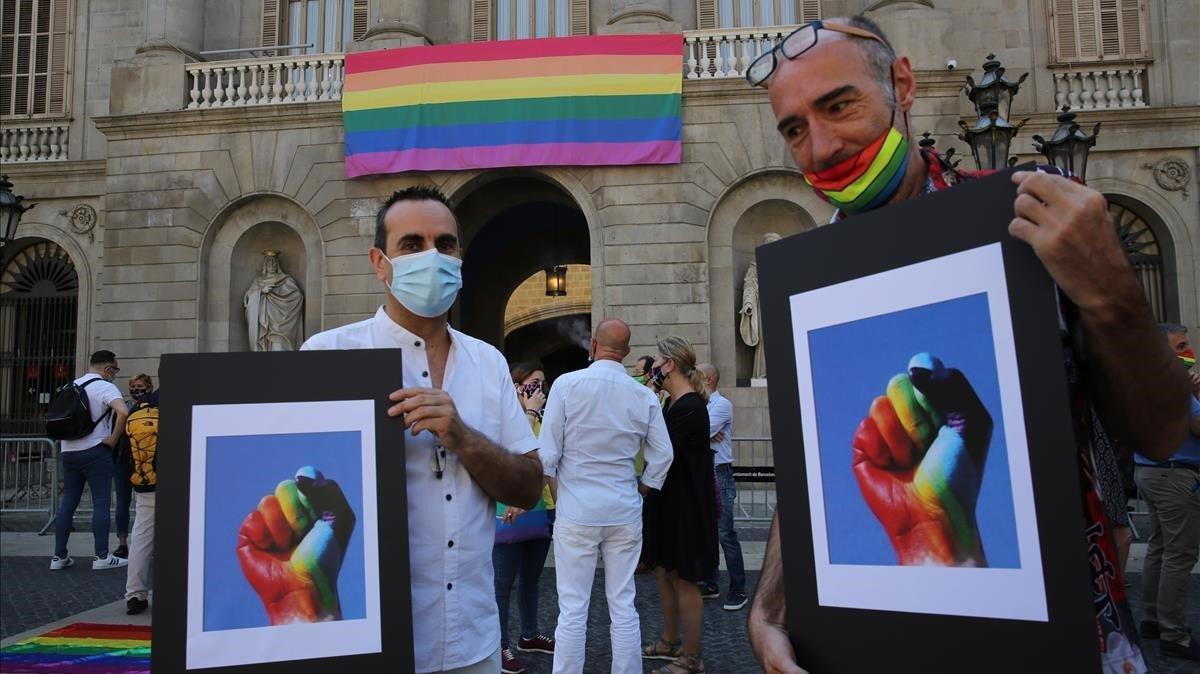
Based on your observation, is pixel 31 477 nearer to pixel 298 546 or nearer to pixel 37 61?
pixel 37 61

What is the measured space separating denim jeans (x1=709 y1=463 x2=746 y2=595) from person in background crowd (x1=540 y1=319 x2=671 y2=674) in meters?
2.16

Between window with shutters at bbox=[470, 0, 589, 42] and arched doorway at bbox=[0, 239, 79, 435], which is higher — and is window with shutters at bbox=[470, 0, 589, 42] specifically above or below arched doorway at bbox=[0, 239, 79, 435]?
above

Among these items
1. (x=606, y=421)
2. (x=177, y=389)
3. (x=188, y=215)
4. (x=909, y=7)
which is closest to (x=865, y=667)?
(x=177, y=389)

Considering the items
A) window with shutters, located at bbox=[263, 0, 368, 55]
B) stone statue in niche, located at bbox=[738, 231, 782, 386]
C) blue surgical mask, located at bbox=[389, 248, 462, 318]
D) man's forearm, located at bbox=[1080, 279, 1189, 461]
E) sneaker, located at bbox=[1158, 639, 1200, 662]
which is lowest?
sneaker, located at bbox=[1158, 639, 1200, 662]

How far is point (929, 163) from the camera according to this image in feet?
5.41

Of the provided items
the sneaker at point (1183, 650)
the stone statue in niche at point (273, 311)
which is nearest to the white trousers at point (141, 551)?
the sneaker at point (1183, 650)

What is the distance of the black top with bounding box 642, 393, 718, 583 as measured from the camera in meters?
5.68

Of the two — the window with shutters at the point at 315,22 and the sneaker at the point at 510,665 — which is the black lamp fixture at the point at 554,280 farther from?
the sneaker at the point at 510,665

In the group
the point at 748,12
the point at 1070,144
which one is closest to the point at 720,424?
the point at 1070,144

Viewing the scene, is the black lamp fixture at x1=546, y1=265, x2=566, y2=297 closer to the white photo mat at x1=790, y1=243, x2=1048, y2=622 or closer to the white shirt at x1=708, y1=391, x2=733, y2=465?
the white shirt at x1=708, y1=391, x2=733, y2=465

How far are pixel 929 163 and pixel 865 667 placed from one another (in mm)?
948

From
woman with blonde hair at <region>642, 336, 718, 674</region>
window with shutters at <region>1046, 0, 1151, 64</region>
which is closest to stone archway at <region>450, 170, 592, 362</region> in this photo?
window with shutters at <region>1046, 0, 1151, 64</region>

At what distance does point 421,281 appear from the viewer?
244 centimetres

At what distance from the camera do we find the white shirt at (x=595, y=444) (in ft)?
16.4
